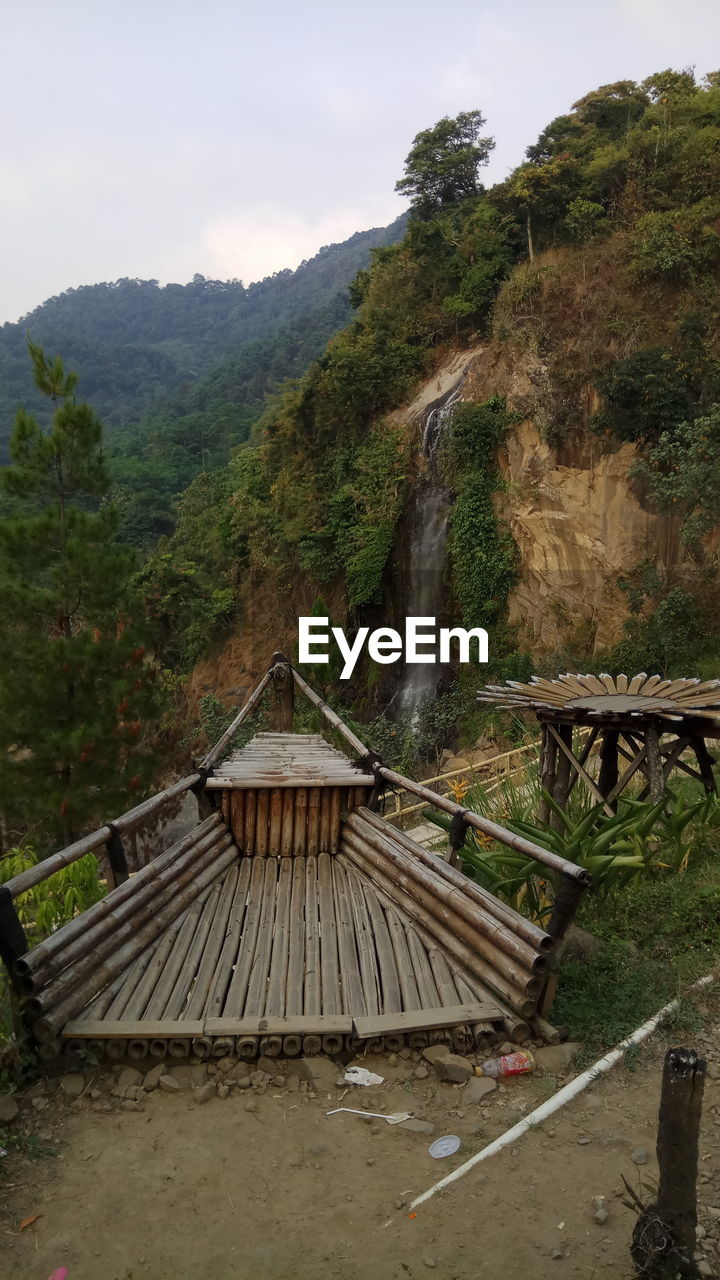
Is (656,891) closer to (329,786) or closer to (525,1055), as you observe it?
(525,1055)

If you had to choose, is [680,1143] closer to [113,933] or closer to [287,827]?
[113,933]

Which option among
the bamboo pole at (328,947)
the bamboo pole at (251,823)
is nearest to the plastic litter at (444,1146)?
the bamboo pole at (328,947)

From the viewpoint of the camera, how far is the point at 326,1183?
2.31 m

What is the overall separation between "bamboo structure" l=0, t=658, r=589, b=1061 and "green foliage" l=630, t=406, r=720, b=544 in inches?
329

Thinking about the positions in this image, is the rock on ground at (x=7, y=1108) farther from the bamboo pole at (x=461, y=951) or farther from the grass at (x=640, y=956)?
the grass at (x=640, y=956)

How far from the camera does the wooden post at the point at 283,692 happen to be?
9617 millimetres

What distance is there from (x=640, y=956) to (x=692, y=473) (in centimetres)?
905

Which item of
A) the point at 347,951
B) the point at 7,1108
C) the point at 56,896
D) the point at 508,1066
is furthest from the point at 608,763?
the point at 7,1108

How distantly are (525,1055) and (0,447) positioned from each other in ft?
131

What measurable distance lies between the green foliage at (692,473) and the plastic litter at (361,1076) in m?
10.0

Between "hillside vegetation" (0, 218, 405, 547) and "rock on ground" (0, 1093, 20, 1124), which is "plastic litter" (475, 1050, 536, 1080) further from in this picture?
"hillside vegetation" (0, 218, 405, 547)

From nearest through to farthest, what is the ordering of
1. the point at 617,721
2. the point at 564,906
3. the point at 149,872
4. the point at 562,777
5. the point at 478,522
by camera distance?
the point at 564,906
the point at 149,872
the point at 617,721
the point at 562,777
the point at 478,522

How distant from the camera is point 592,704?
15.2 feet

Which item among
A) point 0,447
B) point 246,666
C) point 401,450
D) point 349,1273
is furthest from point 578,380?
point 0,447
